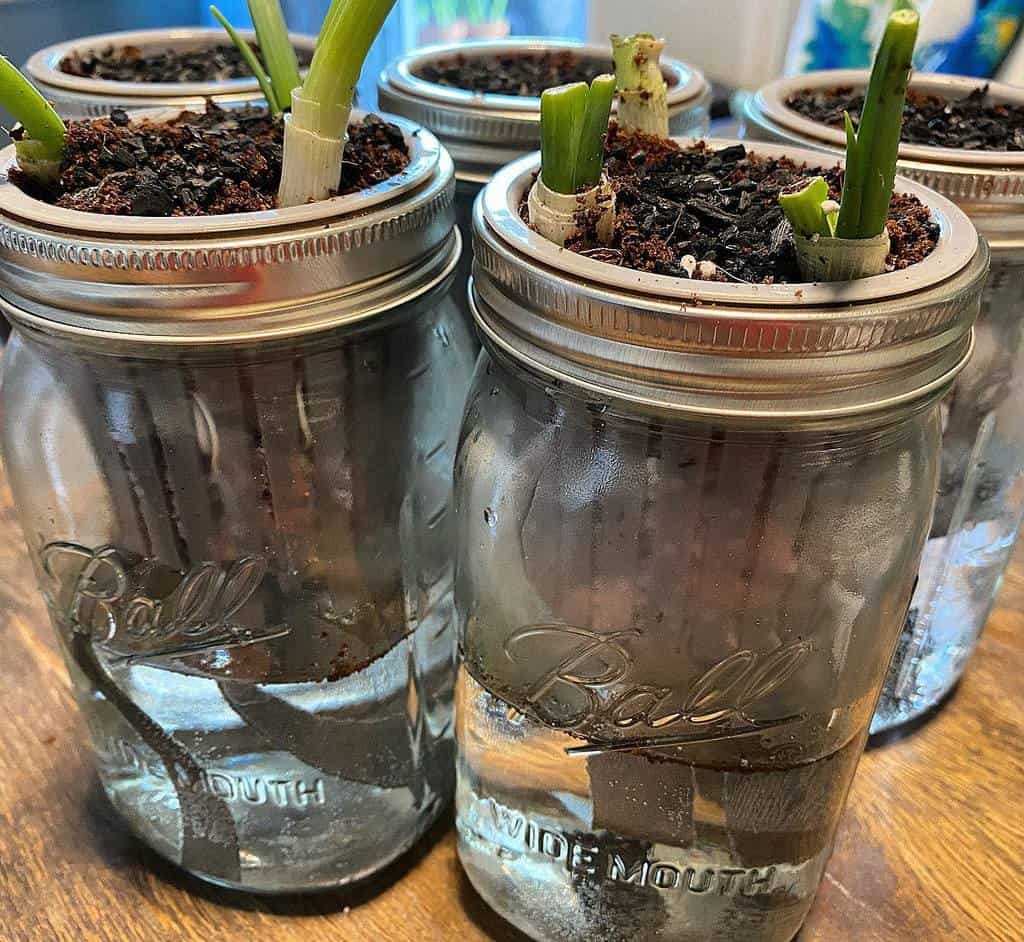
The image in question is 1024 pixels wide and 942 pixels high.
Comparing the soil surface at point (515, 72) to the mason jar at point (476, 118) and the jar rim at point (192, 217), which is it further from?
the jar rim at point (192, 217)

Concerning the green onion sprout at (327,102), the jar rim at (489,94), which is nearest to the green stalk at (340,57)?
the green onion sprout at (327,102)

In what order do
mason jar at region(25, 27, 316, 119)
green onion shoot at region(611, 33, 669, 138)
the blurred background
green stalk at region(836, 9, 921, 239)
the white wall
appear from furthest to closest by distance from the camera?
1. the white wall
2. the blurred background
3. mason jar at region(25, 27, 316, 119)
4. green onion shoot at region(611, 33, 669, 138)
5. green stalk at region(836, 9, 921, 239)

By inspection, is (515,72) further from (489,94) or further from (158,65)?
(158,65)

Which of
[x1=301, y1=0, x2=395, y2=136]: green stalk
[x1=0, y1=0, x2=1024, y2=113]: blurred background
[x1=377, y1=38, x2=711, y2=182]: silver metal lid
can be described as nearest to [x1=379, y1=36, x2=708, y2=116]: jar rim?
[x1=377, y1=38, x2=711, y2=182]: silver metal lid

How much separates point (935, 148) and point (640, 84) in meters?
0.11

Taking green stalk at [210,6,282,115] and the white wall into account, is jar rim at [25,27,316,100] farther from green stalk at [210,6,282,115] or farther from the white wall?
the white wall

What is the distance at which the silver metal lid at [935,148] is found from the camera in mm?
336

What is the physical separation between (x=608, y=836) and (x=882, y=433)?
0.57 feet

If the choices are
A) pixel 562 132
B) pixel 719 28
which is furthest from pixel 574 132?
pixel 719 28

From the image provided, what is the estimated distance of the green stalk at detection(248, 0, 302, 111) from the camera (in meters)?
0.33

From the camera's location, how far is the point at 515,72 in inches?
19.9

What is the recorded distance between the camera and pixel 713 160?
1.04 feet

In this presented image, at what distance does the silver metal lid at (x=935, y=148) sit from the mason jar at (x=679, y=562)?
5 centimetres

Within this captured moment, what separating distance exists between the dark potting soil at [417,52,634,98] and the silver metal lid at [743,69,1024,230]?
4.0 inches
